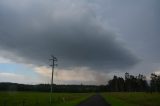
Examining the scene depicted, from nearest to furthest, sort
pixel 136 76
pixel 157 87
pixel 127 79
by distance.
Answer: pixel 157 87 < pixel 136 76 < pixel 127 79

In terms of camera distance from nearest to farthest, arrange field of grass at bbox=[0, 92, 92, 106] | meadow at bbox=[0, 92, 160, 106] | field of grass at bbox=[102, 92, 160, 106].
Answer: field of grass at bbox=[0, 92, 92, 106], meadow at bbox=[0, 92, 160, 106], field of grass at bbox=[102, 92, 160, 106]

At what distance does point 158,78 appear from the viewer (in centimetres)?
13462

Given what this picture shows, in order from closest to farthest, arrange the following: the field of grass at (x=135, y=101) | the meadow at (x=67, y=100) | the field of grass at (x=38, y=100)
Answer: the field of grass at (x=38, y=100), the meadow at (x=67, y=100), the field of grass at (x=135, y=101)

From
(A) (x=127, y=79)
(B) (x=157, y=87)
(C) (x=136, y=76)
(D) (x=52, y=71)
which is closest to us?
(D) (x=52, y=71)

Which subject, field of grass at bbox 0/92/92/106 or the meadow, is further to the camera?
the meadow

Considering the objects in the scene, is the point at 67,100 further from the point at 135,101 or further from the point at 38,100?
the point at 135,101

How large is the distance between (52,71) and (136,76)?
127204mm

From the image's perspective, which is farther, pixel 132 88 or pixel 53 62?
pixel 132 88

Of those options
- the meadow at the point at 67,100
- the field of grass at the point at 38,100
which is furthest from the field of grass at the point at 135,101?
the field of grass at the point at 38,100

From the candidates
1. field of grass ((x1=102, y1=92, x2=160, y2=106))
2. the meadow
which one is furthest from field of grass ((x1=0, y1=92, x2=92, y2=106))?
field of grass ((x1=102, y1=92, x2=160, y2=106))

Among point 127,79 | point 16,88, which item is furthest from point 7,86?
point 127,79

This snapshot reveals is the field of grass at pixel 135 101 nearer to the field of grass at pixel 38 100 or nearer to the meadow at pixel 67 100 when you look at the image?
the meadow at pixel 67 100

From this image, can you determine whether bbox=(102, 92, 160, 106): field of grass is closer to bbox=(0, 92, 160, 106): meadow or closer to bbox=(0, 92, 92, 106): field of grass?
bbox=(0, 92, 160, 106): meadow

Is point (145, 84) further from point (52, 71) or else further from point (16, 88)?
point (52, 71)
